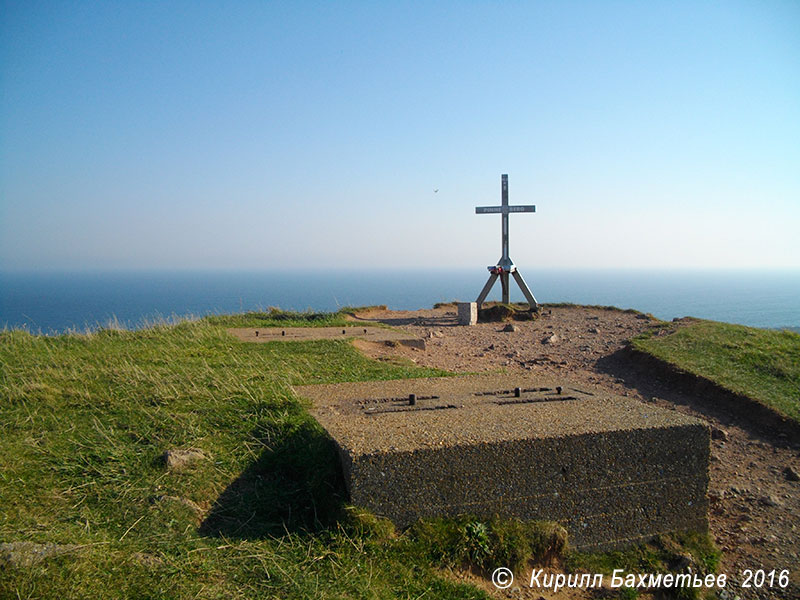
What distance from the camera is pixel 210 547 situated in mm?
3477

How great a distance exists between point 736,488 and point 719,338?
5.93 m

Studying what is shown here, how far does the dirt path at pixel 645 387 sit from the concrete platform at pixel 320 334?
1.05 feet

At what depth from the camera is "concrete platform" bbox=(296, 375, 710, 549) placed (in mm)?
3891

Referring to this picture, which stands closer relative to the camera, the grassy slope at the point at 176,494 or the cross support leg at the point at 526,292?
the grassy slope at the point at 176,494

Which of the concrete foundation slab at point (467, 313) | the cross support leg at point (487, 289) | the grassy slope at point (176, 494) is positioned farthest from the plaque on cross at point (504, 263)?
the grassy slope at point (176, 494)

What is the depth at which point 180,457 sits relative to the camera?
4293 mm

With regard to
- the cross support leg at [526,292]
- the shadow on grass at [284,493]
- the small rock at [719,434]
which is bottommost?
the small rock at [719,434]

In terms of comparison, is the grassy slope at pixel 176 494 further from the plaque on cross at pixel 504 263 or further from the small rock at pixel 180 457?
the plaque on cross at pixel 504 263

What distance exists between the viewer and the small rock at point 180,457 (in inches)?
166

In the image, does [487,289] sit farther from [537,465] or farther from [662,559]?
[537,465]

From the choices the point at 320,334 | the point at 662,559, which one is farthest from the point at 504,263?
the point at 662,559

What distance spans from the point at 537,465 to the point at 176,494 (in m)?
2.51

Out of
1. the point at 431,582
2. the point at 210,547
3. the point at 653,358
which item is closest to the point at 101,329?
the point at 210,547

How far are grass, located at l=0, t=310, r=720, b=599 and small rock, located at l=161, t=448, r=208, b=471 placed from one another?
5 centimetres
